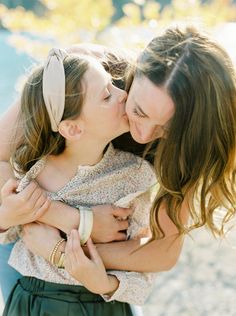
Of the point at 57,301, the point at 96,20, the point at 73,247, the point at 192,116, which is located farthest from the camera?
the point at 96,20

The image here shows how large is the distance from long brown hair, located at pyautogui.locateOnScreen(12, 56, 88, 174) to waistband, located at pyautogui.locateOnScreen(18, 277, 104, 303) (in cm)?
34

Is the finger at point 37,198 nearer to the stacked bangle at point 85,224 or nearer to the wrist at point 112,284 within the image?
the stacked bangle at point 85,224

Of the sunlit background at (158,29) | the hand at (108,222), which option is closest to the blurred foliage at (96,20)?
the sunlit background at (158,29)

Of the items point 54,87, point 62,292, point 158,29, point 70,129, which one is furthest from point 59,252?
point 158,29

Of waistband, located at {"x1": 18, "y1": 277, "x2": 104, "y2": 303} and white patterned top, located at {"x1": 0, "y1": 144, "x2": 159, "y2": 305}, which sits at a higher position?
white patterned top, located at {"x1": 0, "y1": 144, "x2": 159, "y2": 305}

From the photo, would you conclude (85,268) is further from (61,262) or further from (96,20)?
(96,20)

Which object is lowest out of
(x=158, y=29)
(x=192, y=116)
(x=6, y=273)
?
(x=6, y=273)

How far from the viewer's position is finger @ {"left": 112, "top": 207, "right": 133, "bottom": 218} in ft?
6.88

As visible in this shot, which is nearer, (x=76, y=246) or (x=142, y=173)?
(x=76, y=246)

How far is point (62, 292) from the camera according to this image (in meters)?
2.11

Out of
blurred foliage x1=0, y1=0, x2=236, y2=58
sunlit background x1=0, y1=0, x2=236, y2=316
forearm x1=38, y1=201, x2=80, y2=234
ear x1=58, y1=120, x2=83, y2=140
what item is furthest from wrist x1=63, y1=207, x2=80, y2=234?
blurred foliage x1=0, y1=0, x2=236, y2=58

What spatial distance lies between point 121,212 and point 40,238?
25 centimetres

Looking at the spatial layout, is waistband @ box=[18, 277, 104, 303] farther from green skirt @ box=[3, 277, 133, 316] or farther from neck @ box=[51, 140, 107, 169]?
neck @ box=[51, 140, 107, 169]

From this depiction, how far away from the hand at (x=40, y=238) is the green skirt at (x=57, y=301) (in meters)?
0.12
